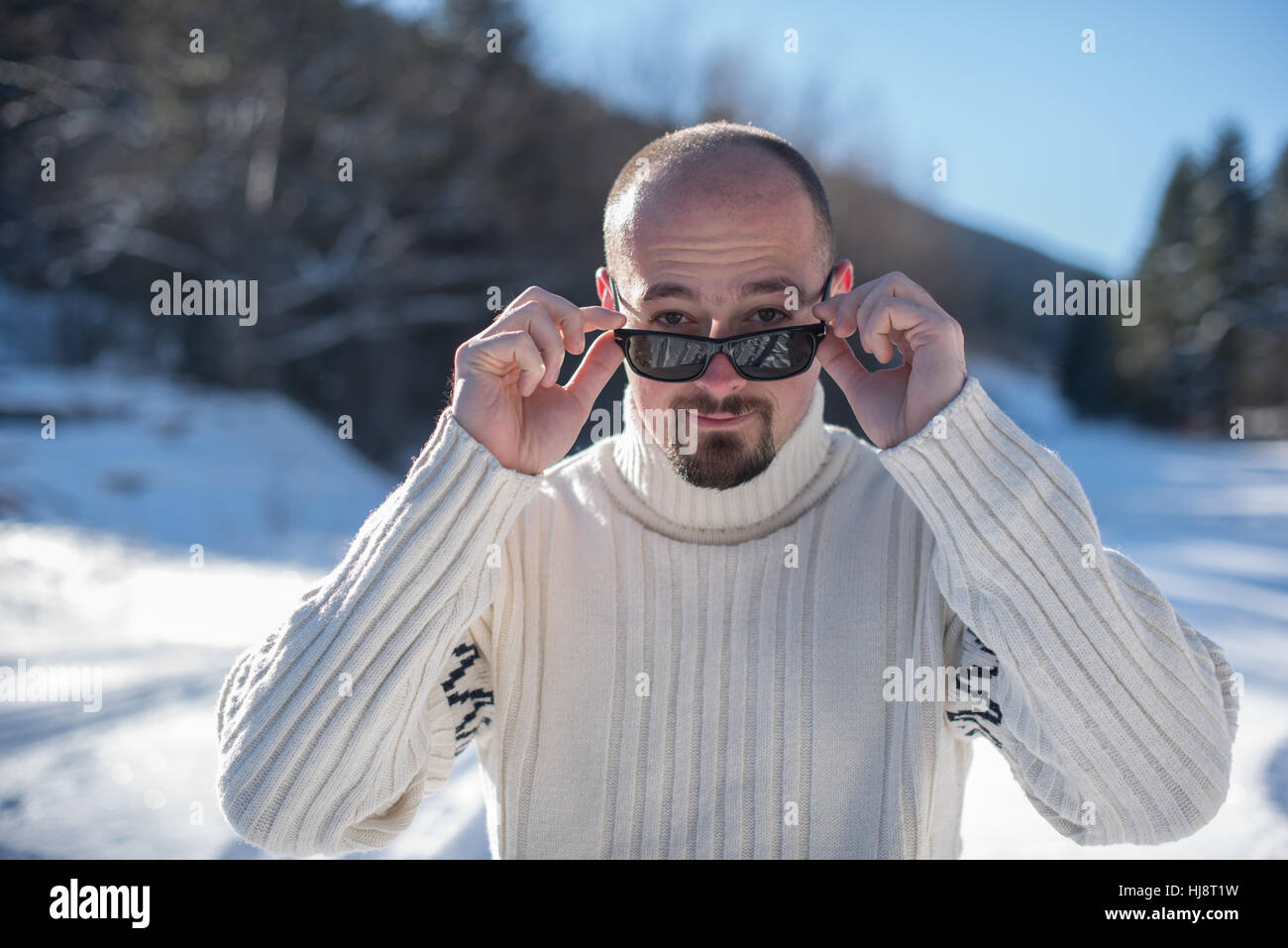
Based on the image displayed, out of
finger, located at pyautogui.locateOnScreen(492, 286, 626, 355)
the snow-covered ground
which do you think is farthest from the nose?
the snow-covered ground

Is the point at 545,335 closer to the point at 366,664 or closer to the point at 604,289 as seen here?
the point at 604,289

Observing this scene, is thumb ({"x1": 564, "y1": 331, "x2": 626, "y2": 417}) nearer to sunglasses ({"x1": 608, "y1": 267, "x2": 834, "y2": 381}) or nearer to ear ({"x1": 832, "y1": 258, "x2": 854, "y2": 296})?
sunglasses ({"x1": 608, "y1": 267, "x2": 834, "y2": 381})

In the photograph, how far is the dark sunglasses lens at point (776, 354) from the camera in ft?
5.97

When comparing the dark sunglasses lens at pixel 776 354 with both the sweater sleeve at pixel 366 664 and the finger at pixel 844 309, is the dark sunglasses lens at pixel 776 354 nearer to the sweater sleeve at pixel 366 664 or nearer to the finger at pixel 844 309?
the finger at pixel 844 309

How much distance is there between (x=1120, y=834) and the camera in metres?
1.55

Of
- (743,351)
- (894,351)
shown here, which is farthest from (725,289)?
(894,351)

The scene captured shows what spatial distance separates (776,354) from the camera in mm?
1821

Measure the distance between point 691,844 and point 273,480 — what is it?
10759 millimetres

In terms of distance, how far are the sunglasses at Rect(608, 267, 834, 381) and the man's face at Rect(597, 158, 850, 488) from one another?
1.1 inches

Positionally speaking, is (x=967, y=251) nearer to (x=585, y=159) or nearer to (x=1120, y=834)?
(x=585, y=159)

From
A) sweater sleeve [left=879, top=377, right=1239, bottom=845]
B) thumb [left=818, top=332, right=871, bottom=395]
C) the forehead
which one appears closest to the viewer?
sweater sleeve [left=879, top=377, right=1239, bottom=845]

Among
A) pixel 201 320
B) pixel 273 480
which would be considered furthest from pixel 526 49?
pixel 273 480

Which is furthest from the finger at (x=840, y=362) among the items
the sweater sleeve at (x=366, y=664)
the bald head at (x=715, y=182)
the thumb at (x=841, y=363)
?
the sweater sleeve at (x=366, y=664)

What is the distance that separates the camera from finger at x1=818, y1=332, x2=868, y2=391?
1.75 m
